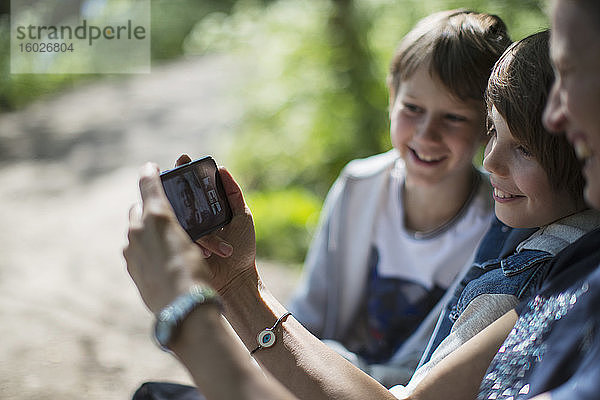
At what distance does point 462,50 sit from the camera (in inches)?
73.2

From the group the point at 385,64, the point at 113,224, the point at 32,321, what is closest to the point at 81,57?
the point at 113,224

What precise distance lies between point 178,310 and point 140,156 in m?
4.96

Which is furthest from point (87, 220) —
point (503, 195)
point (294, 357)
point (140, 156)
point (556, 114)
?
point (556, 114)

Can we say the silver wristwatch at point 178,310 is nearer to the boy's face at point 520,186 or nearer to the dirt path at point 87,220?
the boy's face at point 520,186

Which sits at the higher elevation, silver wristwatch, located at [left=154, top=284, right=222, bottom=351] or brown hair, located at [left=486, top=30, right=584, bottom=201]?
brown hair, located at [left=486, top=30, right=584, bottom=201]

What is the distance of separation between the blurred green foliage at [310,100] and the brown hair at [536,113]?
9.24ft

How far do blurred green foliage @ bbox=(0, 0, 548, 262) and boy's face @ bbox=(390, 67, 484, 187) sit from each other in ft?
7.51

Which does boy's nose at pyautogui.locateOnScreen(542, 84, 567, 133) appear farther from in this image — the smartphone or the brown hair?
the smartphone

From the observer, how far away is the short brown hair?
1854 mm

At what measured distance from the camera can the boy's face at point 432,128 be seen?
1918mm

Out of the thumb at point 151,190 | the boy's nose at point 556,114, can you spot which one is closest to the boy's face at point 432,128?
the boy's nose at point 556,114

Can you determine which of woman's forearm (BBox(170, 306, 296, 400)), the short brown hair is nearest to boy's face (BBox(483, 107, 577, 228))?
the short brown hair

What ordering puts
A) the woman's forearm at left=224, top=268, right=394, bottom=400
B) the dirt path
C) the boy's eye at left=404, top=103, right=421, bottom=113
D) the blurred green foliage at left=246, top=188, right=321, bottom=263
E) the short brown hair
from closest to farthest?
the woman's forearm at left=224, top=268, right=394, bottom=400 → the short brown hair → the boy's eye at left=404, top=103, right=421, bottom=113 → the dirt path → the blurred green foliage at left=246, top=188, right=321, bottom=263

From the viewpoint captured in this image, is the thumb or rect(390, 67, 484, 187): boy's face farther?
rect(390, 67, 484, 187): boy's face
